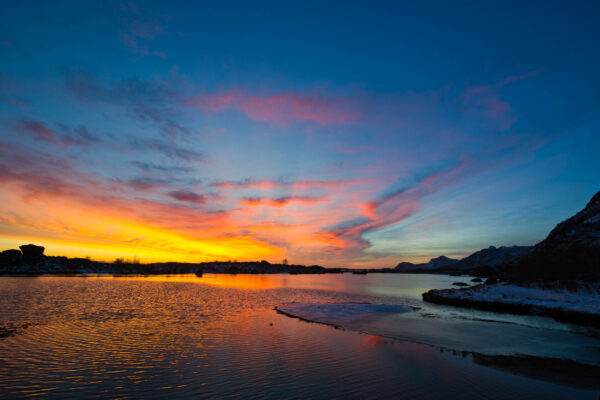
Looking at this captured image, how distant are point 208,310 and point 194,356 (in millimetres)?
17984

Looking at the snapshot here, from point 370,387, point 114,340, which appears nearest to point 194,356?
point 114,340

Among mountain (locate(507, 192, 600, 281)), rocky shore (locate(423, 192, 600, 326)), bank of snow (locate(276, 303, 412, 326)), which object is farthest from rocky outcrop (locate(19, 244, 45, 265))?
mountain (locate(507, 192, 600, 281))

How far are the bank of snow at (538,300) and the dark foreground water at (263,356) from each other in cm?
323

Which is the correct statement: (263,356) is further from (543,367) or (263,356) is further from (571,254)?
(571,254)

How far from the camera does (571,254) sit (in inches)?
1845

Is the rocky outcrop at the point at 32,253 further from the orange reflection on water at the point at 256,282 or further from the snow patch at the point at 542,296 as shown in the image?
the snow patch at the point at 542,296

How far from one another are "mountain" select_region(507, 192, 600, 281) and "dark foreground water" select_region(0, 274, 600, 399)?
26.2 metres

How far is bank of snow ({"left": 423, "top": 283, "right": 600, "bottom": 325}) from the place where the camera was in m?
27.7

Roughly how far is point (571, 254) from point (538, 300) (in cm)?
2161

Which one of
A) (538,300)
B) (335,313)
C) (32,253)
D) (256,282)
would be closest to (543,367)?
(335,313)

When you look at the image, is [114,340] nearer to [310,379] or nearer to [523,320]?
[310,379]

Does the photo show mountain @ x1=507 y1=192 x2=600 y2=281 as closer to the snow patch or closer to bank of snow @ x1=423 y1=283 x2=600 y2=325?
the snow patch

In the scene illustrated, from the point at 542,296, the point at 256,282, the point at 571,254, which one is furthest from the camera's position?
the point at 256,282

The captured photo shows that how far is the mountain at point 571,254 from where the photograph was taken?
43209mm
